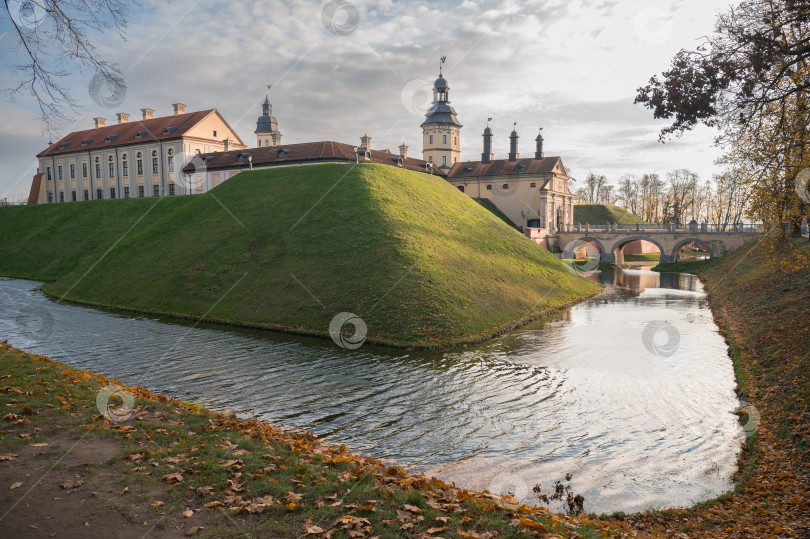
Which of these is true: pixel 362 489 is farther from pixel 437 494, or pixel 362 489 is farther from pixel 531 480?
pixel 531 480

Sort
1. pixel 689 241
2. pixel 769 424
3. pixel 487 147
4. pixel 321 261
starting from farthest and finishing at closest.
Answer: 1. pixel 487 147
2. pixel 689 241
3. pixel 321 261
4. pixel 769 424

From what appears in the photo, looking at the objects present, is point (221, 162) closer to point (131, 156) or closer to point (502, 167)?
point (131, 156)

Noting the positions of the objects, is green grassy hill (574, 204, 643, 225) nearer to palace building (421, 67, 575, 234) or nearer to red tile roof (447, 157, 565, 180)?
palace building (421, 67, 575, 234)

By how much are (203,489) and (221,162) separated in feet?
223

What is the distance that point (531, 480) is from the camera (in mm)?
11555

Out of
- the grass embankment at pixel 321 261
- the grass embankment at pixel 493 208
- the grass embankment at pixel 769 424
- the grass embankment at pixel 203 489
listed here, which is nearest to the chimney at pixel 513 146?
the grass embankment at pixel 493 208

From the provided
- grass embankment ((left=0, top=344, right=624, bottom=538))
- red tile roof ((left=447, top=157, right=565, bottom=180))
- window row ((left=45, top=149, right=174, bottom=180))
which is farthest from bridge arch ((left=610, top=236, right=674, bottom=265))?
grass embankment ((left=0, top=344, right=624, bottom=538))

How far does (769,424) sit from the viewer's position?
1415 cm

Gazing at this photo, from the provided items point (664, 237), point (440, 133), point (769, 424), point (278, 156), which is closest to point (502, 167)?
point (440, 133)

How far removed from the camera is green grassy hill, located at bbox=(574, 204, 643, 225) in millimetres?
120625

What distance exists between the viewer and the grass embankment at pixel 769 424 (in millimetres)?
9203

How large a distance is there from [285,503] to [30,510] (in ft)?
11.7

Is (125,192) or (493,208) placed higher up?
(125,192)

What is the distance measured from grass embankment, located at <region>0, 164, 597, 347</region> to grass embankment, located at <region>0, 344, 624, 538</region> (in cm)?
1465
